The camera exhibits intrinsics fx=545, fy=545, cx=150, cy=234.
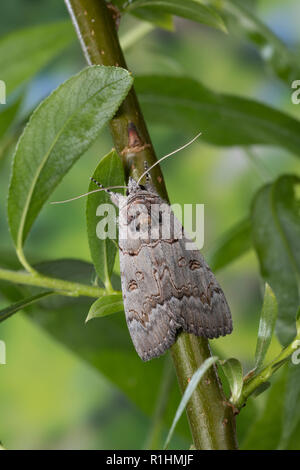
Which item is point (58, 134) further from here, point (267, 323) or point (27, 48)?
point (27, 48)

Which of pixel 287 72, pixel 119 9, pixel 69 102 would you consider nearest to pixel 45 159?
pixel 69 102

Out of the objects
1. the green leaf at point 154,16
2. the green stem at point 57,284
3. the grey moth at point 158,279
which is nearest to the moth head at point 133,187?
the grey moth at point 158,279

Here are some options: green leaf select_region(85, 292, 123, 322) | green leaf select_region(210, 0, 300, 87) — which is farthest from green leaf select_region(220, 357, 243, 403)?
green leaf select_region(210, 0, 300, 87)
